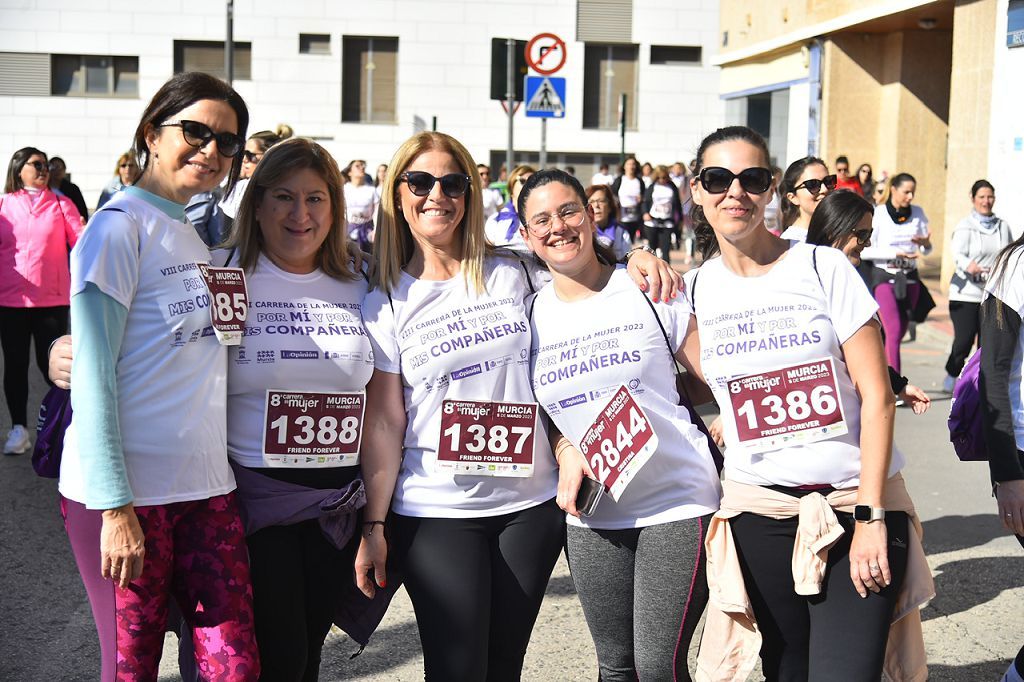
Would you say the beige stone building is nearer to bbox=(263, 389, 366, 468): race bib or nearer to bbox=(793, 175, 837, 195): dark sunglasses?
bbox=(793, 175, 837, 195): dark sunglasses

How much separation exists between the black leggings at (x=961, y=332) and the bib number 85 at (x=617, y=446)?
24.0 feet

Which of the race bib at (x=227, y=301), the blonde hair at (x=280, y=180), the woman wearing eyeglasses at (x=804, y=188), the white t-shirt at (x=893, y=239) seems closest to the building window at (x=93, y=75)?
the white t-shirt at (x=893, y=239)

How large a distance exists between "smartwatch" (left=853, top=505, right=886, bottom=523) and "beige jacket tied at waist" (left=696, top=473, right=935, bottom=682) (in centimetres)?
6

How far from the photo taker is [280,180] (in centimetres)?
337

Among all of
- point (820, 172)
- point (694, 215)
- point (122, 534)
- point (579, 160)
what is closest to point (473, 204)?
point (694, 215)

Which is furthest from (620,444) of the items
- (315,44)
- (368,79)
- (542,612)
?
(315,44)

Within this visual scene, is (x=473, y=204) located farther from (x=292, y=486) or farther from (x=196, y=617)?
(x=196, y=617)

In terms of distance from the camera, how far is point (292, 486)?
3.19m

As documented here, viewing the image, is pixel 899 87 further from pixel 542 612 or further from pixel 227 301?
pixel 227 301

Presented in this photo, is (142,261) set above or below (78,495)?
above

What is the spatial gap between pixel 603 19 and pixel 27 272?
27301 mm

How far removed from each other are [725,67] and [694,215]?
2488 cm

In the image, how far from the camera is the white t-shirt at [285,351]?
319 cm

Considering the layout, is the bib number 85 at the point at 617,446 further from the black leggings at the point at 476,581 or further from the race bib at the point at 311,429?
the race bib at the point at 311,429
